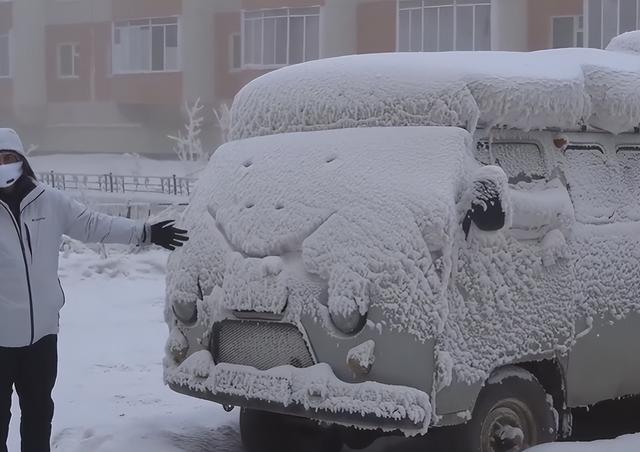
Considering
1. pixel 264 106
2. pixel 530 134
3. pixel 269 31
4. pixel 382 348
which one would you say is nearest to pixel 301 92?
pixel 264 106

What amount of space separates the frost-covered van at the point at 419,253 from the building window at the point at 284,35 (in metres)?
28.0

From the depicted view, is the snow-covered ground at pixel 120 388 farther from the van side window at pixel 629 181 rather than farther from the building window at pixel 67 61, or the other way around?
the building window at pixel 67 61

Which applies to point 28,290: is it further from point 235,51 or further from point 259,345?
point 235,51

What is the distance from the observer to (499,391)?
5.38 m

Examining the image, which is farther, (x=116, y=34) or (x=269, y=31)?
(x=116, y=34)

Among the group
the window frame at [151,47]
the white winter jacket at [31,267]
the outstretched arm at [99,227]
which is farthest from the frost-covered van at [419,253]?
the window frame at [151,47]

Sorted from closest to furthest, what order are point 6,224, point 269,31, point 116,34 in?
1. point 6,224
2. point 269,31
3. point 116,34

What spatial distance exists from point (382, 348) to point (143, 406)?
2899mm

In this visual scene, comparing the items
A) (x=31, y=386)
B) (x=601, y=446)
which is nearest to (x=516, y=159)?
(x=601, y=446)

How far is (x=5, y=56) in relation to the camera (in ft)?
145

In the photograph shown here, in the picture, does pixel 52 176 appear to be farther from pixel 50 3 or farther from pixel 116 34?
pixel 50 3

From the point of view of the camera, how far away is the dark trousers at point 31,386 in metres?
5.03

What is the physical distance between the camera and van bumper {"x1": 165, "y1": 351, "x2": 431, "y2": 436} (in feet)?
16.2

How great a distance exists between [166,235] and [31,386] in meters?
0.99
